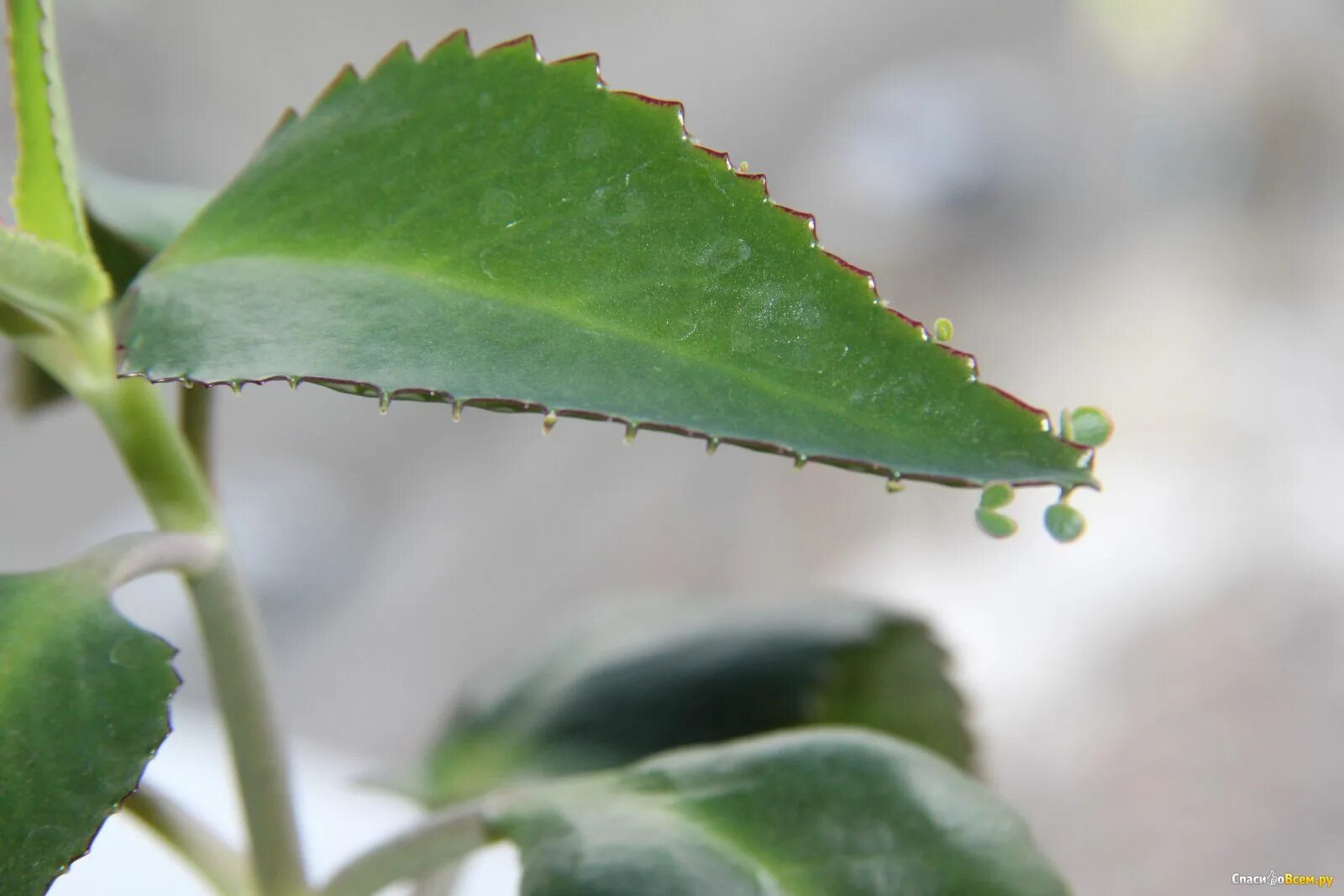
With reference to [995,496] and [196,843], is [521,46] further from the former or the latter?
[196,843]

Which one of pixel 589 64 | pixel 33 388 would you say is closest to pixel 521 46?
pixel 589 64

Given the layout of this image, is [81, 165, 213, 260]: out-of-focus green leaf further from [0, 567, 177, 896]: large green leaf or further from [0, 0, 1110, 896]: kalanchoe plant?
[0, 567, 177, 896]: large green leaf

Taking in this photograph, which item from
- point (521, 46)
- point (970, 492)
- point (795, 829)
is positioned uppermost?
point (970, 492)

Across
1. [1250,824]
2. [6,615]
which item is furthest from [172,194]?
[1250,824]

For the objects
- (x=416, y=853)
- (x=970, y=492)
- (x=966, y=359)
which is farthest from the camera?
(x=970, y=492)

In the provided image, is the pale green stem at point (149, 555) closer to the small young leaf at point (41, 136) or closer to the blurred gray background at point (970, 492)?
the small young leaf at point (41, 136)

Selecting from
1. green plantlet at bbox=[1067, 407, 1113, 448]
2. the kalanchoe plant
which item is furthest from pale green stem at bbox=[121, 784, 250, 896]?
green plantlet at bbox=[1067, 407, 1113, 448]
